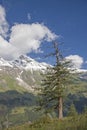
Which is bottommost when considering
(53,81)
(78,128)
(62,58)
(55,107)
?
(78,128)

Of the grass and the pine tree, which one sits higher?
the pine tree

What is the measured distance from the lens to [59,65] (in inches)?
1756

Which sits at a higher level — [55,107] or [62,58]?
[62,58]

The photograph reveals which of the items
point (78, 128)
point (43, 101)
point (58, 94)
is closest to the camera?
point (78, 128)

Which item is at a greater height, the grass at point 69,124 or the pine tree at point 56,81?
the pine tree at point 56,81

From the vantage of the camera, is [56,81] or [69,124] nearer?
[69,124]

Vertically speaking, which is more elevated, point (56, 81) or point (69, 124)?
point (56, 81)

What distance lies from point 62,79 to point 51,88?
2.01 m

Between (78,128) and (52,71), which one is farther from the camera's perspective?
(52,71)

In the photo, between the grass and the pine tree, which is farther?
the pine tree

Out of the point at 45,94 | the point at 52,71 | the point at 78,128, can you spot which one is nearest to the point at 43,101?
the point at 45,94

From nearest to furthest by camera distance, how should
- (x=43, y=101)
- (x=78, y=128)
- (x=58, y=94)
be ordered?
(x=78, y=128), (x=58, y=94), (x=43, y=101)

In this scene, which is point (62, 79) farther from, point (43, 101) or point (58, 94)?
point (43, 101)

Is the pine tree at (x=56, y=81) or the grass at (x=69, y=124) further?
the pine tree at (x=56, y=81)
